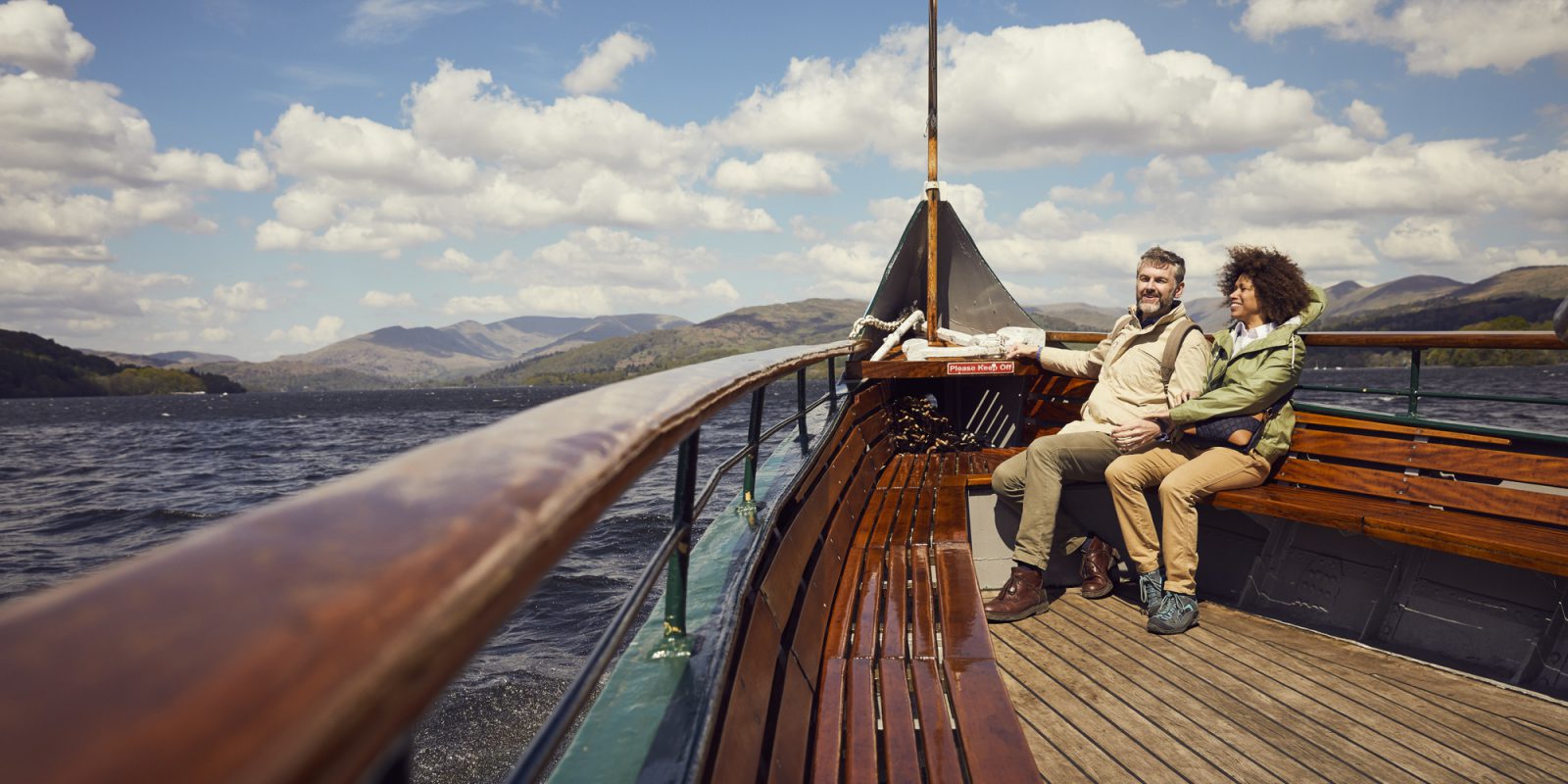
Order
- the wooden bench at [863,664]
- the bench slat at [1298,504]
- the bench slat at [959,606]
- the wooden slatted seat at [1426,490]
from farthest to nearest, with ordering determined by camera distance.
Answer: the bench slat at [1298,504] → the wooden slatted seat at [1426,490] → the bench slat at [959,606] → the wooden bench at [863,664]

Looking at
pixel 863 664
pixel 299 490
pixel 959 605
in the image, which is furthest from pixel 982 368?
pixel 299 490

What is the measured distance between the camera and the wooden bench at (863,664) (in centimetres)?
204

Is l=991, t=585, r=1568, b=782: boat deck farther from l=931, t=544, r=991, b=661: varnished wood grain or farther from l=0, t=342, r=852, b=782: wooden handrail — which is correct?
l=0, t=342, r=852, b=782: wooden handrail

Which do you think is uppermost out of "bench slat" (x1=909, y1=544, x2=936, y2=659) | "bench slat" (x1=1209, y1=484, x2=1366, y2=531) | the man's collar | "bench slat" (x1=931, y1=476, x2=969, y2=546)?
the man's collar

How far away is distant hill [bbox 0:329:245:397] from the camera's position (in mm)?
158000

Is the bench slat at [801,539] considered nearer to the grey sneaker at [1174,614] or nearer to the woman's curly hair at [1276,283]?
the grey sneaker at [1174,614]

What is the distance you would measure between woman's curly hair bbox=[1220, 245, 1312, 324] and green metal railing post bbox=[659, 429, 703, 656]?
3546 mm

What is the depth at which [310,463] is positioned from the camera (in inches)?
1175

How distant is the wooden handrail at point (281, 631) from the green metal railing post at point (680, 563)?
98cm

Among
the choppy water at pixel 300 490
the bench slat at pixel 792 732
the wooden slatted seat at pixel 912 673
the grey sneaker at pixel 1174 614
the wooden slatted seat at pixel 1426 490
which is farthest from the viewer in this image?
the choppy water at pixel 300 490

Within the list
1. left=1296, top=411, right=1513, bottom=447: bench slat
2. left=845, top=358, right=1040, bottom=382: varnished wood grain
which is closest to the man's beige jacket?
left=1296, top=411, right=1513, bottom=447: bench slat

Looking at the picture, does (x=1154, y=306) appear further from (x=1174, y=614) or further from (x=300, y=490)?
(x=300, y=490)

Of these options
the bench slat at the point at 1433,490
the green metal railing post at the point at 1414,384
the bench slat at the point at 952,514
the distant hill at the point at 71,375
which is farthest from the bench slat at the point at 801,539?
the distant hill at the point at 71,375

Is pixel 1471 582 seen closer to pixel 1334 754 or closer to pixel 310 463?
pixel 1334 754
